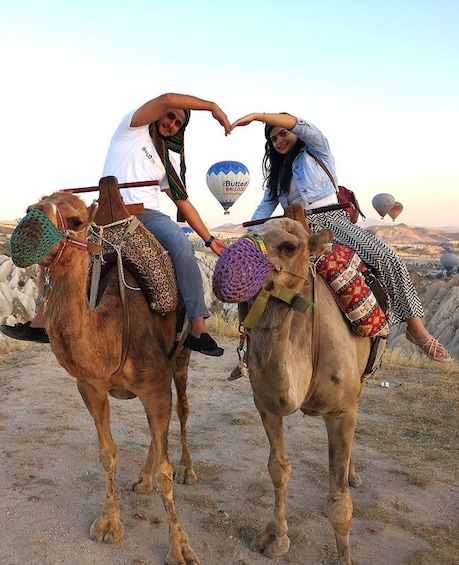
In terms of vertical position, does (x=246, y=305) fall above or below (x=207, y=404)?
above

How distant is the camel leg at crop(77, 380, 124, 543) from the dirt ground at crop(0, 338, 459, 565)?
0.08 metres

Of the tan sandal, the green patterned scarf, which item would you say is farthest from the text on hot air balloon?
the tan sandal

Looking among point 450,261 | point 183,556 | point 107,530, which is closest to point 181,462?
point 107,530

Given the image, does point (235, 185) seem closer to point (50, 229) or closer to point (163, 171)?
point (163, 171)

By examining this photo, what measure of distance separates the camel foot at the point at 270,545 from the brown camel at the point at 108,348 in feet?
1.59

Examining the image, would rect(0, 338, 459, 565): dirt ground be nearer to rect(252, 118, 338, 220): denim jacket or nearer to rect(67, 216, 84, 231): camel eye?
rect(67, 216, 84, 231): camel eye

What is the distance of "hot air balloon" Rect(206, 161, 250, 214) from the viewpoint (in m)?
26.2

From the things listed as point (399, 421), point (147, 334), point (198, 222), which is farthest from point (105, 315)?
point (399, 421)

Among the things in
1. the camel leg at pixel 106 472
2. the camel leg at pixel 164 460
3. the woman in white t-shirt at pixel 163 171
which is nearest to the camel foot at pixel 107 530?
the camel leg at pixel 106 472

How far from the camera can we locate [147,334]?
3564 millimetres

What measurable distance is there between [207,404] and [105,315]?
468cm

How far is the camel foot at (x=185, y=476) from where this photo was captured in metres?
4.95

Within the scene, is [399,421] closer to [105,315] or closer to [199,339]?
[199,339]

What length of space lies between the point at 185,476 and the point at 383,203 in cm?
3967
